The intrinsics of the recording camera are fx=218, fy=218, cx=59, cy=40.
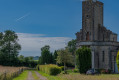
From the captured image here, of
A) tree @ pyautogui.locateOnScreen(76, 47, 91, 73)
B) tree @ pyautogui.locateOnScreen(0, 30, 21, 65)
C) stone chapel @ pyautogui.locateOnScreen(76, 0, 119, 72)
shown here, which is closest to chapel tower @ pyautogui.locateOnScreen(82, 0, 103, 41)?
stone chapel @ pyautogui.locateOnScreen(76, 0, 119, 72)

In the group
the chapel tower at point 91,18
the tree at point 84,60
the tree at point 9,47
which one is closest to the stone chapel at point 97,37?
the chapel tower at point 91,18

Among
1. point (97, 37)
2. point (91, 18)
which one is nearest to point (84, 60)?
point (97, 37)

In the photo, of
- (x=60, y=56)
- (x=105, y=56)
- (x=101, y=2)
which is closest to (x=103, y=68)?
(x=105, y=56)

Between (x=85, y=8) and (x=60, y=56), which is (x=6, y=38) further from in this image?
(x=85, y=8)

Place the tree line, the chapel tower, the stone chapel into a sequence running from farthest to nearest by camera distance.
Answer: the tree line < the chapel tower < the stone chapel

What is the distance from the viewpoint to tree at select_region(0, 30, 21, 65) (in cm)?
8034

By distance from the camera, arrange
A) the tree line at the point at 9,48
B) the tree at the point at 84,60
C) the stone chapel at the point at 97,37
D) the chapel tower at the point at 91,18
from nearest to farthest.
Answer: the tree at the point at 84,60, the stone chapel at the point at 97,37, the chapel tower at the point at 91,18, the tree line at the point at 9,48

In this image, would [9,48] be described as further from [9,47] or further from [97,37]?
[97,37]

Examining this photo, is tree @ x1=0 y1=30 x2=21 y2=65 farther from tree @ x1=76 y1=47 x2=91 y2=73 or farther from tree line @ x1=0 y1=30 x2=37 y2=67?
tree @ x1=76 y1=47 x2=91 y2=73

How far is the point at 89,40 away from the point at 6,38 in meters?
38.5

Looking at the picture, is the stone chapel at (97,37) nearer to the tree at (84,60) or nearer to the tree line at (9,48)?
the tree at (84,60)

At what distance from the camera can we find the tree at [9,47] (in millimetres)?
80344

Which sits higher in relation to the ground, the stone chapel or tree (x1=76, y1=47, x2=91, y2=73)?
the stone chapel

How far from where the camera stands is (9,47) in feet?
268
